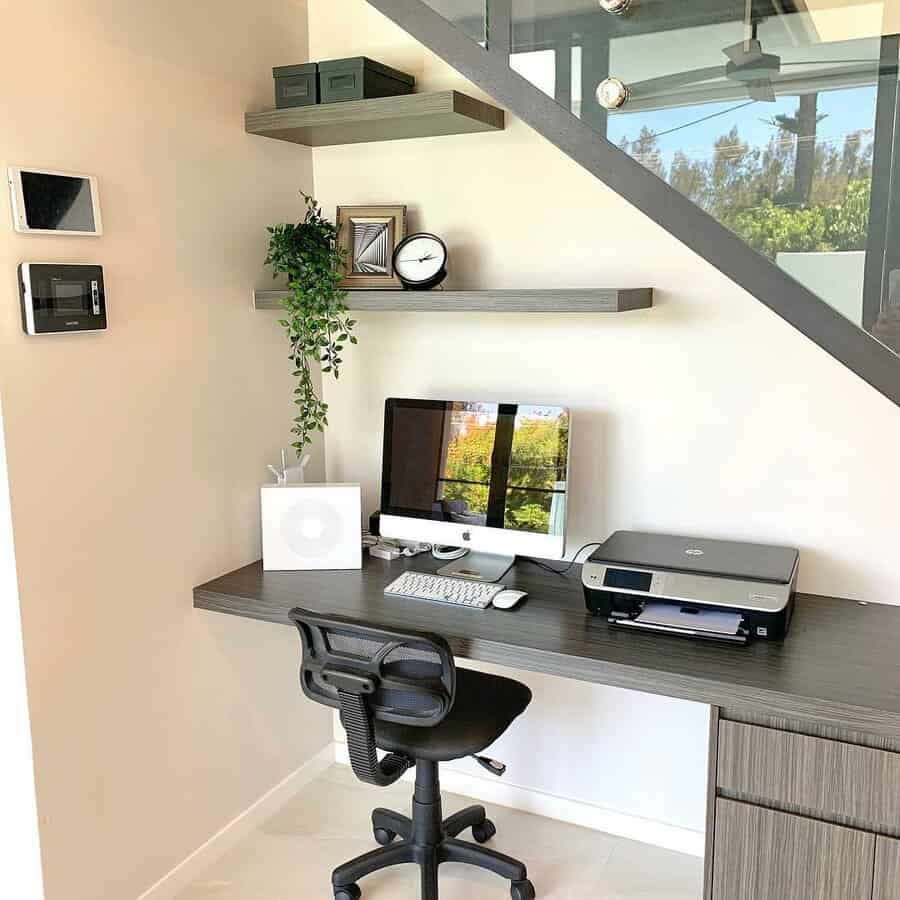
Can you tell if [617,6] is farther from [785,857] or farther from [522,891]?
[522,891]

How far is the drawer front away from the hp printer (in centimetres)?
38

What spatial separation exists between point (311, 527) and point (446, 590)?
0.47 m

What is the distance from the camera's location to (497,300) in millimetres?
2406

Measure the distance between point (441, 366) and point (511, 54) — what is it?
105cm

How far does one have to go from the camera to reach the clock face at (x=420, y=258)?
2604 millimetres

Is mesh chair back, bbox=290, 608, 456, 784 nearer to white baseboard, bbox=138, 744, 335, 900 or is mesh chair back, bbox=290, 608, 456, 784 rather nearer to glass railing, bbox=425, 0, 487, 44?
white baseboard, bbox=138, 744, 335, 900

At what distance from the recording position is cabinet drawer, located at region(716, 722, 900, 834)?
1848 mm

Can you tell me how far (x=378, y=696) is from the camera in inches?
84.9

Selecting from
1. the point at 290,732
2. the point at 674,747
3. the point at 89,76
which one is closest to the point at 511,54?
the point at 89,76

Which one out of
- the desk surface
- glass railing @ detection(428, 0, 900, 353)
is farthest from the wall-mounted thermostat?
glass railing @ detection(428, 0, 900, 353)

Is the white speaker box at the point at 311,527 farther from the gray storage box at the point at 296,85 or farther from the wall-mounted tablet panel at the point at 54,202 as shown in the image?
the gray storage box at the point at 296,85

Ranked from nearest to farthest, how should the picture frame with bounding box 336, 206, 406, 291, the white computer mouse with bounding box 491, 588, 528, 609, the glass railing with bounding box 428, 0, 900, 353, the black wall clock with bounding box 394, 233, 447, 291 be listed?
the glass railing with bounding box 428, 0, 900, 353 < the white computer mouse with bounding box 491, 588, 528, 609 < the black wall clock with bounding box 394, 233, 447, 291 < the picture frame with bounding box 336, 206, 406, 291

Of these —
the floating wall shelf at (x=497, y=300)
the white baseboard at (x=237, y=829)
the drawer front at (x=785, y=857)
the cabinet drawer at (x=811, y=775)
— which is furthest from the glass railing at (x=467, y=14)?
the white baseboard at (x=237, y=829)

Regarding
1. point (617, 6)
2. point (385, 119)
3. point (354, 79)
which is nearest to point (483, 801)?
point (385, 119)
